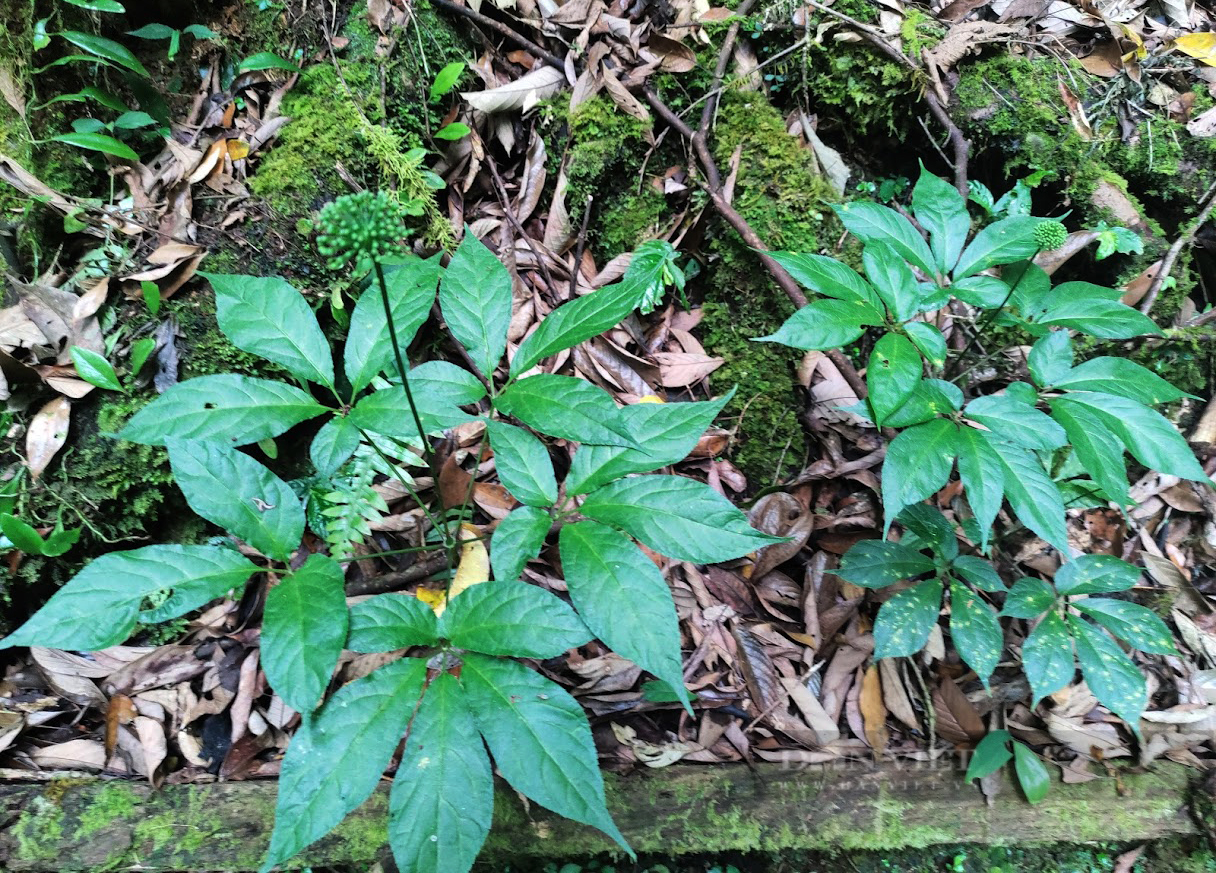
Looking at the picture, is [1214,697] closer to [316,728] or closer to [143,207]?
[316,728]

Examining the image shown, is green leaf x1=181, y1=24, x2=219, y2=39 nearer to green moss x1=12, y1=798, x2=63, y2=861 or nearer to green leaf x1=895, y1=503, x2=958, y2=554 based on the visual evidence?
green moss x1=12, y1=798, x2=63, y2=861

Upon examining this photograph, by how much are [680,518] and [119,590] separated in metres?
1.07

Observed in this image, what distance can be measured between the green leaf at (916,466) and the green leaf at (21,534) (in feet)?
7.43

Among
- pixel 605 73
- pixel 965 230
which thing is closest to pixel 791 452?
pixel 965 230

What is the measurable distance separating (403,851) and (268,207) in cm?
201

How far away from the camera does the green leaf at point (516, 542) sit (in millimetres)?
1327

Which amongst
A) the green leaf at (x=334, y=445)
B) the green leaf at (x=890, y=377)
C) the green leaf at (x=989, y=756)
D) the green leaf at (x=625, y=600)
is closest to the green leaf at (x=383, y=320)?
the green leaf at (x=334, y=445)

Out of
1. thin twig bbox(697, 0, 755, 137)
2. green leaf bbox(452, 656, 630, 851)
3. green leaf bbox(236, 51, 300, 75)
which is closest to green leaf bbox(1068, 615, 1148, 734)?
green leaf bbox(452, 656, 630, 851)

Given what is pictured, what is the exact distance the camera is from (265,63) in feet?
7.66

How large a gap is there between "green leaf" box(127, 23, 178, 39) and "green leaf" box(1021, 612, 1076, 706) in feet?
11.3

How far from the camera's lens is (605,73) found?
2607 millimetres

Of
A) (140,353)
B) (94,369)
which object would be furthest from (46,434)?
(140,353)

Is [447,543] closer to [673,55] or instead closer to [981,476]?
[981,476]

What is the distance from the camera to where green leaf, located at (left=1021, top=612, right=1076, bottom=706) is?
5.51 feet
